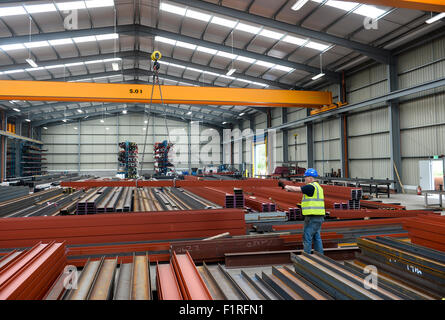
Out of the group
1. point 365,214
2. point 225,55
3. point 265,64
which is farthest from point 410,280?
point 265,64

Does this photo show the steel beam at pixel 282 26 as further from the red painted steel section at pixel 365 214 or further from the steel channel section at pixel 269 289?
the steel channel section at pixel 269 289

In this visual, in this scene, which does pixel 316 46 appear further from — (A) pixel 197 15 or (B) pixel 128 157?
(B) pixel 128 157

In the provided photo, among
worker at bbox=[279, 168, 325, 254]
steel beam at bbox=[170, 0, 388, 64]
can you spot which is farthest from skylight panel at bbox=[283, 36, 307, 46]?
worker at bbox=[279, 168, 325, 254]

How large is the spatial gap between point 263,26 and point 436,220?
32.7ft

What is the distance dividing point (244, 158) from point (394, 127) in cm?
1590

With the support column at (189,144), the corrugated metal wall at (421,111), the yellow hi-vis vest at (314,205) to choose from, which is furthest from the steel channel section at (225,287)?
the support column at (189,144)

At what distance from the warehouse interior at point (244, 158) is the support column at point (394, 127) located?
0.06m

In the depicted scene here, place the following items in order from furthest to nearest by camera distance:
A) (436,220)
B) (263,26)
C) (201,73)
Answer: (201,73) < (263,26) < (436,220)

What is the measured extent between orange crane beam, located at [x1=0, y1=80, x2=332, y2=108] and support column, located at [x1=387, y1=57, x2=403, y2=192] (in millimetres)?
4099

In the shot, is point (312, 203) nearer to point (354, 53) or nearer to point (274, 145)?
point (354, 53)

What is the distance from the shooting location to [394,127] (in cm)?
1223

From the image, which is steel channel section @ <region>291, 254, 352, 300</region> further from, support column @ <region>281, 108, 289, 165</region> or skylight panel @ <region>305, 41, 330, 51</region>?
support column @ <region>281, 108, 289, 165</region>
